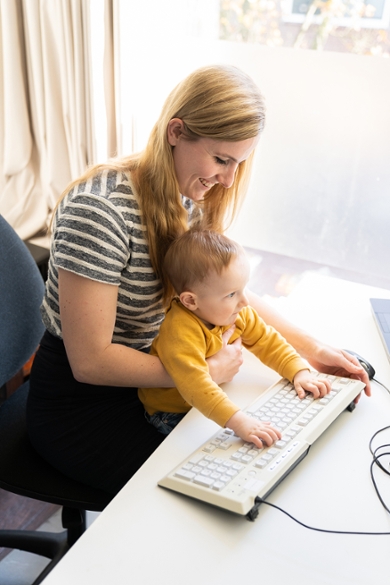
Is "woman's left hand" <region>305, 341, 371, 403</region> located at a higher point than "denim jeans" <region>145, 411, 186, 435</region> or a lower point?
higher

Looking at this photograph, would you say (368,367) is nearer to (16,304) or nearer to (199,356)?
(199,356)

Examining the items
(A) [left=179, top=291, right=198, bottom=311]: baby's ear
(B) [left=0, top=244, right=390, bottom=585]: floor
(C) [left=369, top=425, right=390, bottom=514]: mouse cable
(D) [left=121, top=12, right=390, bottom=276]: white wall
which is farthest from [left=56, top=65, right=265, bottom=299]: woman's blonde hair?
(B) [left=0, top=244, right=390, bottom=585]: floor

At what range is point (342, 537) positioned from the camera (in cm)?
79

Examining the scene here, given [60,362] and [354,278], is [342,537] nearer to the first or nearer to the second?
[60,362]

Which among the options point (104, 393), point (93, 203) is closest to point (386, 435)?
point (104, 393)

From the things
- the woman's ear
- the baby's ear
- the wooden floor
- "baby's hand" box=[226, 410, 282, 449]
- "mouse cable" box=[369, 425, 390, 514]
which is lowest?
the wooden floor

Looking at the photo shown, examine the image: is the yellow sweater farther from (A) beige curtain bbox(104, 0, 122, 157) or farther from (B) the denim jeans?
(A) beige curtain bbox(104, 0, 122, 157)

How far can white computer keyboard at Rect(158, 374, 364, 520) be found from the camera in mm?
813

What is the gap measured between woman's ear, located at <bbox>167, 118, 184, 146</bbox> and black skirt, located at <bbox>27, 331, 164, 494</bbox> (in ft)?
1.54

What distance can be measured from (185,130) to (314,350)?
0.51 meters

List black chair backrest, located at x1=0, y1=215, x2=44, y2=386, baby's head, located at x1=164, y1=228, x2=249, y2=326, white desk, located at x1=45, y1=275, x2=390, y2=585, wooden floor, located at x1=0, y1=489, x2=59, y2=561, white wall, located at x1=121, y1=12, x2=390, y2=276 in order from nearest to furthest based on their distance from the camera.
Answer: white desk, located at x1=45, y1=275, x2=390, y2=585 → baby's head, located at x1=164, y1=228, x2=249, y2=326 → black chair backrest, located at x1=0, y1=215, x2=44, y2=386 → wooden floor, located at x1=0, y1=489, x2=59, y2=561 → white wall, located at x1=121, y1=12, x2=390, y2=276

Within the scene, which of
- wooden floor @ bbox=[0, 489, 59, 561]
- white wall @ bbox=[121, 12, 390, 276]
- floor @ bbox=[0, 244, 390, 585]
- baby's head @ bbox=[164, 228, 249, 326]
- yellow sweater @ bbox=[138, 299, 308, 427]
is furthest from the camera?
white wall @ bbox=[121, 12, 390, 276]

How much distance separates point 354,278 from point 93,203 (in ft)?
4.30

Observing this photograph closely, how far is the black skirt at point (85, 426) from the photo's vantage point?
115cm
